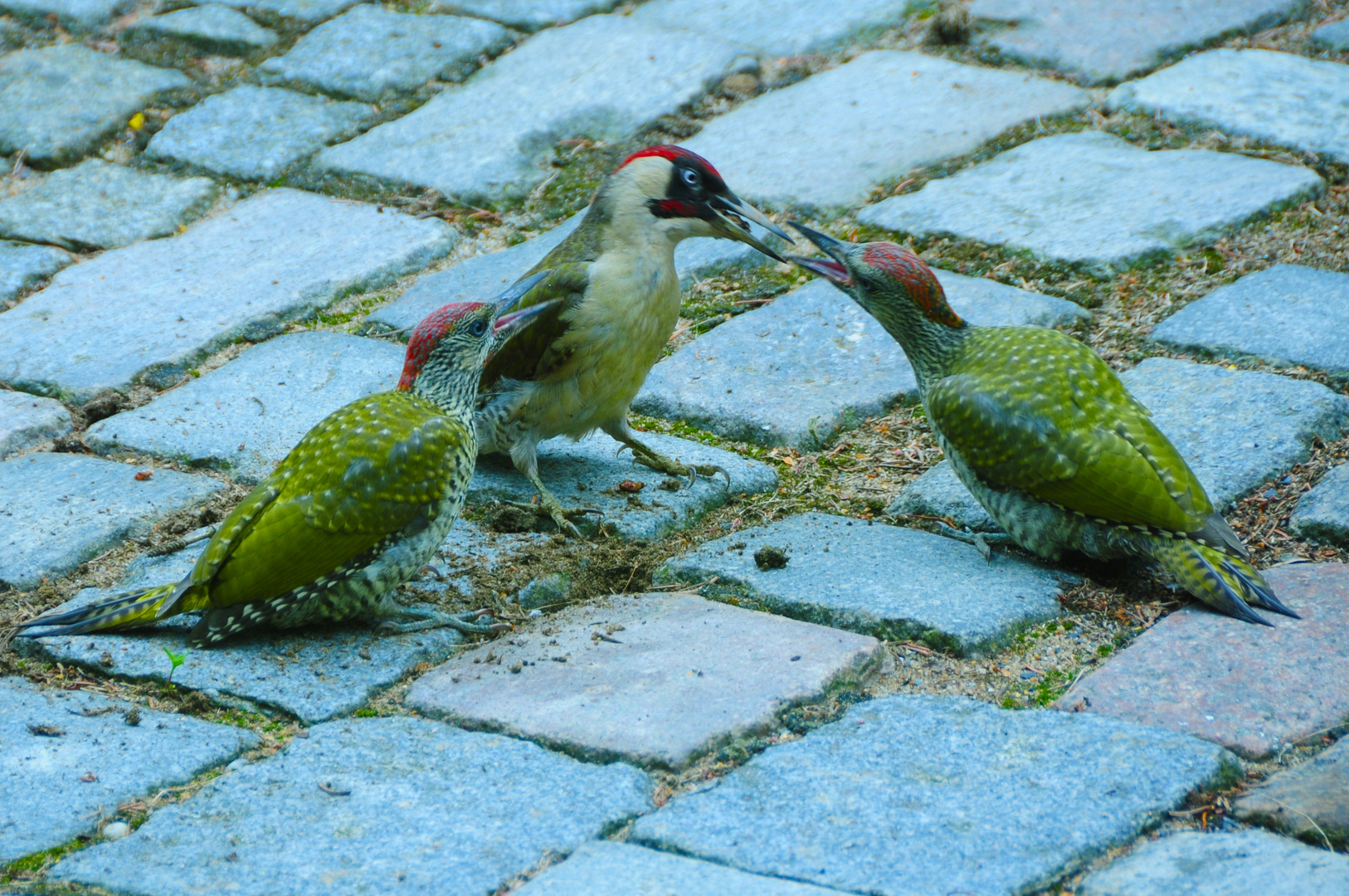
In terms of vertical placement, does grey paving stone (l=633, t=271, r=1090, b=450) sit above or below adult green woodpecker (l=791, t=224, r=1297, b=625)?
below

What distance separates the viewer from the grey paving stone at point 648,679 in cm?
261

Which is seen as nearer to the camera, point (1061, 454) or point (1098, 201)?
point (1061, 454)

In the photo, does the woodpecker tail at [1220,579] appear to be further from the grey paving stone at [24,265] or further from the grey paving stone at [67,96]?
the grey paving stone at [67,96]

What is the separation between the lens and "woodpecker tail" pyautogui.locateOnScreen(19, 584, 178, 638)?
3.00m

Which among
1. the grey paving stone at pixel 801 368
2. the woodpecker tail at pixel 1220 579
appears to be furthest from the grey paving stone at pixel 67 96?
the woodpecker tail at pixel 1220 579

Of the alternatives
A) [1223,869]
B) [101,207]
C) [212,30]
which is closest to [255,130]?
[101,207]

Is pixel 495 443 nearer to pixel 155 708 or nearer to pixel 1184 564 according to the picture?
pixel 155 708

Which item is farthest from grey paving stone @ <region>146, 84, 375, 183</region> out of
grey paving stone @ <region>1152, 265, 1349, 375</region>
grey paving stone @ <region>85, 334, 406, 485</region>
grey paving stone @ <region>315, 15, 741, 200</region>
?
grey paving stone @ <region>1152, 265, 1349, 375</region>

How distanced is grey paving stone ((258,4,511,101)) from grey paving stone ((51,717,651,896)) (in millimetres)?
4328

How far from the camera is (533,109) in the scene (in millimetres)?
6008

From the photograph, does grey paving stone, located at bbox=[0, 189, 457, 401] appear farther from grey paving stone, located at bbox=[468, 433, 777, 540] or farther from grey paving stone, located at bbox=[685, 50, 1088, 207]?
grey paving stone, located at bbox=[685, 50, 1088, 207]

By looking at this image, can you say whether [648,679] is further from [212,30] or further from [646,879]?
[212,30]

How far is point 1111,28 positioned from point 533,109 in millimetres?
2748

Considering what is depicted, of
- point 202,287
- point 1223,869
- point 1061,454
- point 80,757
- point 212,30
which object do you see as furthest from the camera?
point 212,30
